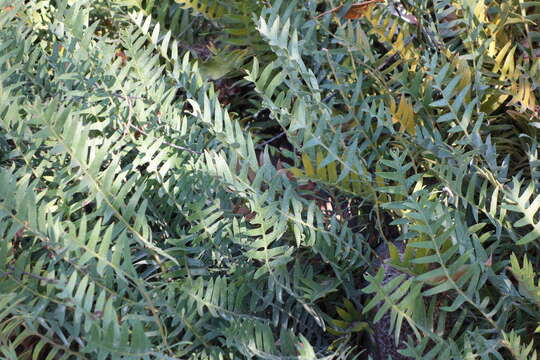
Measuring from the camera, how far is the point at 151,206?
2.99 ft

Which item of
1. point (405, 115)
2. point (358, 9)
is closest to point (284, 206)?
point (405, 115)

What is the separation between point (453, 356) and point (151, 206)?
0.43 metres

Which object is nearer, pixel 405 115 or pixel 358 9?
pixel 405 115

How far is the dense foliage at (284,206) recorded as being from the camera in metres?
0.72

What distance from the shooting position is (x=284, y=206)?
82 centimetres

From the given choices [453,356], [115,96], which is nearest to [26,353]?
[115,96]

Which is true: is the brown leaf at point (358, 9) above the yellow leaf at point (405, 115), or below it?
above

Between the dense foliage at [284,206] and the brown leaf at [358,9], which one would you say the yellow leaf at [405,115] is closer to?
the dense foliage at [284,206]

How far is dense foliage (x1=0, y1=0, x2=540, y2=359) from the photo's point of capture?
2.35 ft

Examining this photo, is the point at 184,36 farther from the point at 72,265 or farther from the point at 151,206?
the point at 72,265

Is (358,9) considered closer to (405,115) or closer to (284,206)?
(405,115)

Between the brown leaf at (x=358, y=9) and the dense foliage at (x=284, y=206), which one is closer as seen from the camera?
the dense foliage at (x=284, y=206)

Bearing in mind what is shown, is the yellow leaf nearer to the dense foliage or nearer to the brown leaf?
the dense foliage

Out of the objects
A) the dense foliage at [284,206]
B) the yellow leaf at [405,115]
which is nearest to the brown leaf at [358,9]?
the dense foliage at [284,206]
